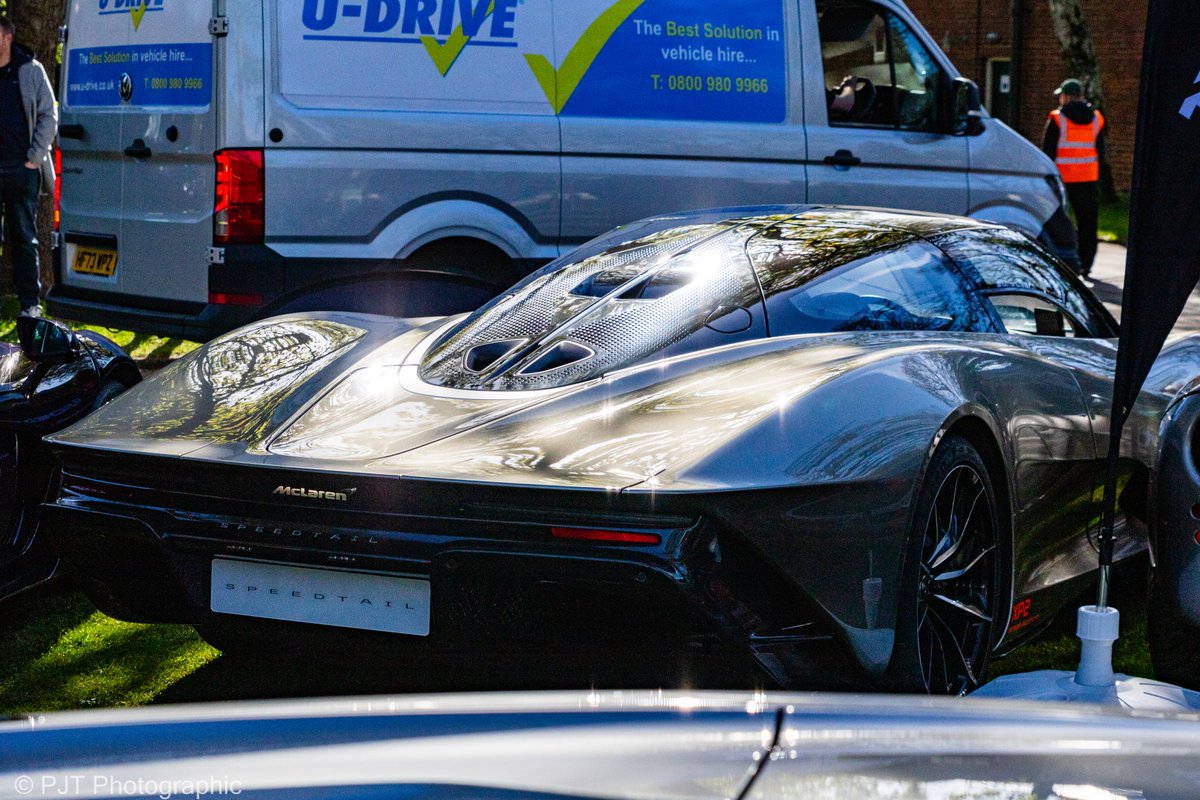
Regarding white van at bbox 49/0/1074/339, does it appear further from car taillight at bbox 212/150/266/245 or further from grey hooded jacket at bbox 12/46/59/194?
grey hooded jacket at bbox 12/46/59/194

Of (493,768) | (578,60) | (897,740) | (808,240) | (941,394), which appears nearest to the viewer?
(493,768)

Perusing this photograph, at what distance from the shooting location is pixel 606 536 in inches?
105

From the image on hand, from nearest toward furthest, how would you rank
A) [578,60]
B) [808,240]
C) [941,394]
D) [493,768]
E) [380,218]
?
[493,768] < [941,394] < [808,240] < [380,218] < [578,60]

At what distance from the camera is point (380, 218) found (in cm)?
657

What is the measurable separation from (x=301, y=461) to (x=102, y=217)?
4540mm

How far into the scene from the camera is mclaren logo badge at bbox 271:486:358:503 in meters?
2.83

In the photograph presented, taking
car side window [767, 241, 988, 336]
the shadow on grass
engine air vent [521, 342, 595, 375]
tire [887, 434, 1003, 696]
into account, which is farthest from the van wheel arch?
tire [887, 434, 1003, 696]

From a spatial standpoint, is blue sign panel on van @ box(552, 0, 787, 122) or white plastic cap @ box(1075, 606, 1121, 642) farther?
blue sign panel on van @ box(552, 0, 787, 122)

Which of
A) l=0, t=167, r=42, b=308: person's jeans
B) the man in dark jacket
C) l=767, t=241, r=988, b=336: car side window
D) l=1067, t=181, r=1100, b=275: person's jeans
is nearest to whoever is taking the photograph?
l=767, t=241, r=988, b=336: car side window

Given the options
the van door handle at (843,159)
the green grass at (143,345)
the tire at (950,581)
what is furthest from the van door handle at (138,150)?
the tire at (950,581)

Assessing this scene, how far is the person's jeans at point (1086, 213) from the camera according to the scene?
1352cm

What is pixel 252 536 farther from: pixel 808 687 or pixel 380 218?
pixel 380 218

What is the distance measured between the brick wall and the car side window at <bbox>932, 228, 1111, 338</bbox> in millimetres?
20992

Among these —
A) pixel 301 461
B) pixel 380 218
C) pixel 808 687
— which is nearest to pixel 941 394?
pixel 808 687
